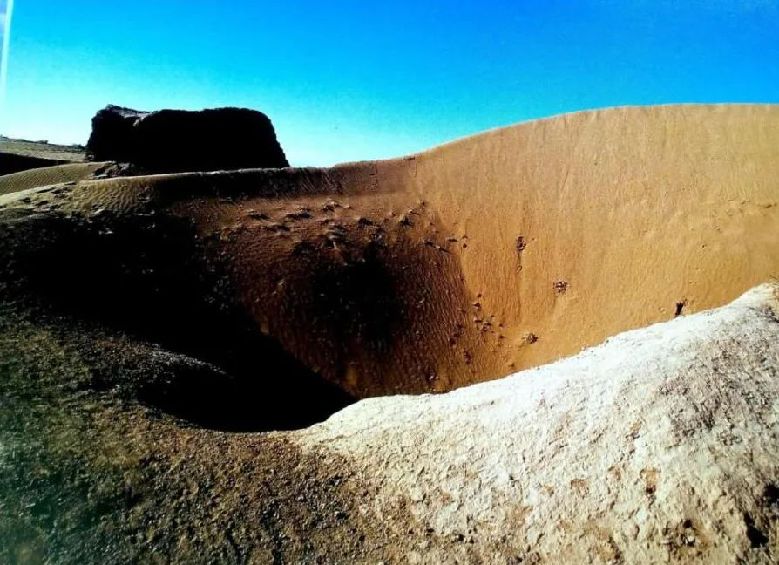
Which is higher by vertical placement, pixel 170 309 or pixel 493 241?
pixel 493 241

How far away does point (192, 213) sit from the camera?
17.8 m

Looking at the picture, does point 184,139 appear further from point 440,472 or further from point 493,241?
point 440,472

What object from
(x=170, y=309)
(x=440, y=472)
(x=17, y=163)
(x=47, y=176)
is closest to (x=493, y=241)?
(x=170, y=309)

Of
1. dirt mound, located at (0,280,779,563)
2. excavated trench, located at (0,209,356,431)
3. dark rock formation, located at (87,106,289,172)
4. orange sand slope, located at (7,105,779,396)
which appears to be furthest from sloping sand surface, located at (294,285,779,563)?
dark rock formation, located at (87,106,289,172)

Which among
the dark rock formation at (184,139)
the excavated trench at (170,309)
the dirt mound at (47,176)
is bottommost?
the excavated trench at (170,309)

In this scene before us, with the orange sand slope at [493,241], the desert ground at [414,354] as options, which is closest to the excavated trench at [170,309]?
the desert ground at [414,354]

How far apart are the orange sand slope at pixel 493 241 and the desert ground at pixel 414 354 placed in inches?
3.6

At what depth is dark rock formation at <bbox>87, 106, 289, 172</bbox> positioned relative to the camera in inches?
1277

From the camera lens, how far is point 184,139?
107 ft

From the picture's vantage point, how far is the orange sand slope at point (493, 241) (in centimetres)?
1599

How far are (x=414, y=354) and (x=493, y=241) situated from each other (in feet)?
20.3

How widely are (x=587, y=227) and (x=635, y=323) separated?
4.55 meters

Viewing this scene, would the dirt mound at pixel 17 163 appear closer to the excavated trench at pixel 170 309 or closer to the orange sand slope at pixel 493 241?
the orange sand slope at pixel 493 241

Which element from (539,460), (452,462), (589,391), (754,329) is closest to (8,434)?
(452,462)
